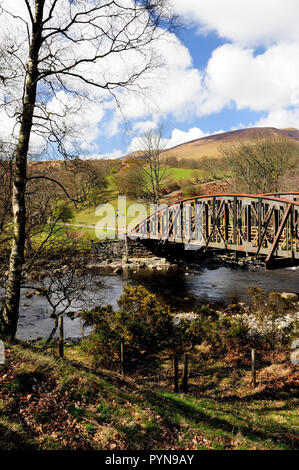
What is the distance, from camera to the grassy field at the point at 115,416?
4.75 metres

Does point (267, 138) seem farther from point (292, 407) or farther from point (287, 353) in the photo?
point (292, 407)

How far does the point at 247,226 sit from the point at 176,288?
7.83 metres

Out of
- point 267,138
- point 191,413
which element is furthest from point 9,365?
point 267,138

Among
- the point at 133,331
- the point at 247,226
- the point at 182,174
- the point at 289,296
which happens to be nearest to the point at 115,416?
the point at 133,331

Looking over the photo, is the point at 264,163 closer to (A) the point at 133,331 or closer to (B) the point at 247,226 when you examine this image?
(B) the point at 247,226

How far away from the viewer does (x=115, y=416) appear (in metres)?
5.54

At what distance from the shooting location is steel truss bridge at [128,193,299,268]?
13.0 metres

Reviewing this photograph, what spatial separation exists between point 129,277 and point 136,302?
12.2 m

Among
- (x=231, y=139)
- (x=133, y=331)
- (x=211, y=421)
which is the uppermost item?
(x=231, y=139)

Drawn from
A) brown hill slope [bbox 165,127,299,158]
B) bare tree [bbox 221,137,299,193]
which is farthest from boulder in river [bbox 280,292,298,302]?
brown hill slope [bbox 165,127,299,158]

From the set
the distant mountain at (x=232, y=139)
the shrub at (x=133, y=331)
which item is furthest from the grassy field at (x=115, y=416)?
the distant mountain at (x=232, y=139)

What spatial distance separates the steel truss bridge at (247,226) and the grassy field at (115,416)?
21.6ft

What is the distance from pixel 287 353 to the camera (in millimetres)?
10688
